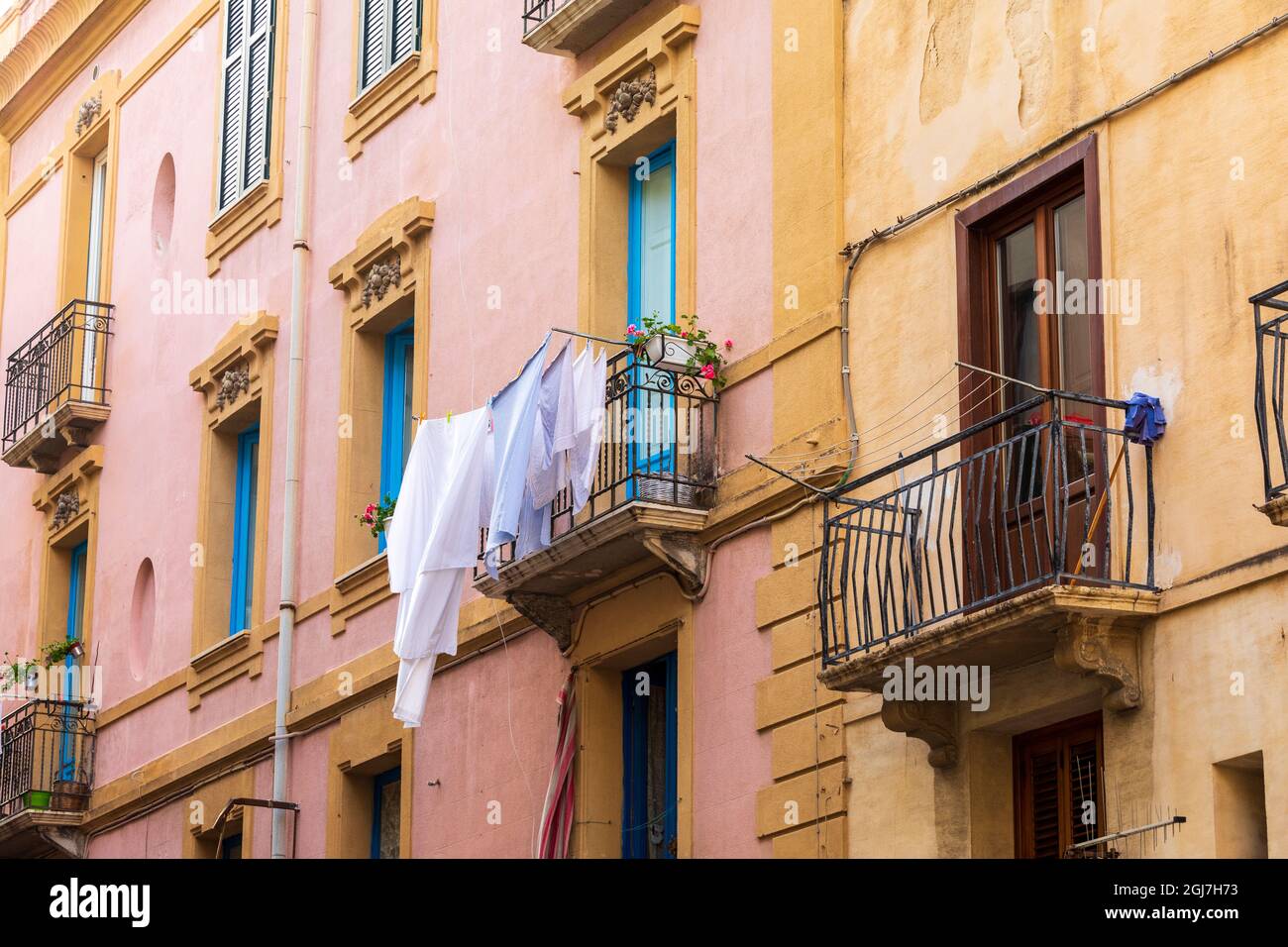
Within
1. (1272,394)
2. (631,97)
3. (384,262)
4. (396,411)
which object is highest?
(631,97)

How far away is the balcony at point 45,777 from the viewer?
989 inches

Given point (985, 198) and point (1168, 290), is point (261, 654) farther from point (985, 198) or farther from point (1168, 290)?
point (1168, 290)

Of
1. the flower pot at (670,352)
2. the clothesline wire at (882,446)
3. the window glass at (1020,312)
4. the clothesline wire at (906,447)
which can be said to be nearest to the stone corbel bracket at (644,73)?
the flower pot at (670,352)

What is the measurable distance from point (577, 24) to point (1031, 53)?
4.86 meters

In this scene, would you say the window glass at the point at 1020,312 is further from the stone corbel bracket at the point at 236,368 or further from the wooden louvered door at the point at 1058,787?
the stone corbel bracket at the point at 236,368

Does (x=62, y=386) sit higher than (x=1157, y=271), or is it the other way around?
(x=62, y=386)

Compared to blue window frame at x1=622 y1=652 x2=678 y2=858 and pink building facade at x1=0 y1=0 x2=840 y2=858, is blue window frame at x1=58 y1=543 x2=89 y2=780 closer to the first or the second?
pink building facade at x1=0 y1=0 x2=840 y2=858

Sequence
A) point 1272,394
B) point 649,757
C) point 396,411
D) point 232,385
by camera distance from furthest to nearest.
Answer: point 232,385 < point 396,411 < point 649,757 < point 1272,394

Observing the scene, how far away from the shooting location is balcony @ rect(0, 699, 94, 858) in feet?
82.4

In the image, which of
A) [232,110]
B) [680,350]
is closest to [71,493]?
[232,110]

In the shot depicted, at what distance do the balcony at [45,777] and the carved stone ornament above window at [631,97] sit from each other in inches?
391

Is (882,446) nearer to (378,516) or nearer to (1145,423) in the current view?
(1145,423)

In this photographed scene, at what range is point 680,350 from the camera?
16.6m

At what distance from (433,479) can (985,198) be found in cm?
461
